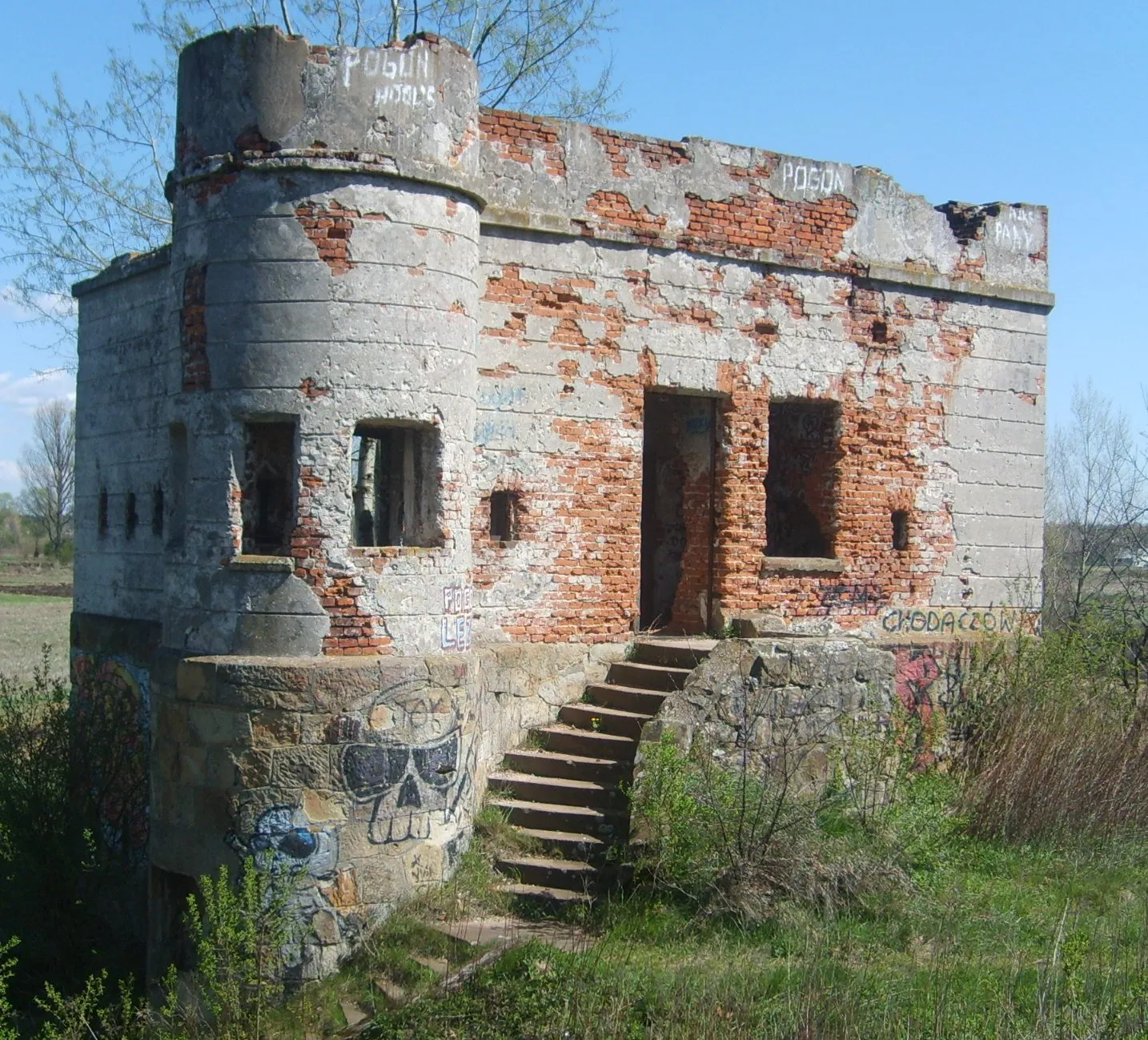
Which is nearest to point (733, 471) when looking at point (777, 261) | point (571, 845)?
point (777, 261)

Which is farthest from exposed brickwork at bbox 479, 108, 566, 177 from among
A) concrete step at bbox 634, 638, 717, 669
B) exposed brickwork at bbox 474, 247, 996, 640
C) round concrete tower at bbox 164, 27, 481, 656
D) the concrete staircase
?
the concrete staircase

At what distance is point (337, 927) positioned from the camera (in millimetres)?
8742

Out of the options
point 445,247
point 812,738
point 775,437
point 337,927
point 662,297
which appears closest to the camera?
point 337,927

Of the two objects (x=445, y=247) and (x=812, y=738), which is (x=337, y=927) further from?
(x=445, y=247)

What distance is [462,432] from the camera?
31.7 ft

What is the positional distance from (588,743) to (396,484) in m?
2.48

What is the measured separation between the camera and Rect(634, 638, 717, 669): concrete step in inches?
430

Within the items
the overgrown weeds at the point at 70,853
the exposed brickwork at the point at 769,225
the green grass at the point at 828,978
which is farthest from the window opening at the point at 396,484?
the exposed brickwork at the point at 769,225

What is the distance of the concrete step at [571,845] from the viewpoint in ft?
31.3

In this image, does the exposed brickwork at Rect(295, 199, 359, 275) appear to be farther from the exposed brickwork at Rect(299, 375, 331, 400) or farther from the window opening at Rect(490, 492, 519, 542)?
the window opening at Rect(490, 492, 519, 542)

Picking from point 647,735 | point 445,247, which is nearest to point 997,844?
point 647,735

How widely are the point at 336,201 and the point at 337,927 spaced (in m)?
4.78

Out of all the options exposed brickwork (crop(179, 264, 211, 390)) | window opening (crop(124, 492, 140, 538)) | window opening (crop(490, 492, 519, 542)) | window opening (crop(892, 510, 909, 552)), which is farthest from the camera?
window opening (crop(892, 510, 909, 552))

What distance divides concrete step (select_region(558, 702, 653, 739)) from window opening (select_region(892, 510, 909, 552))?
11.6 ft
